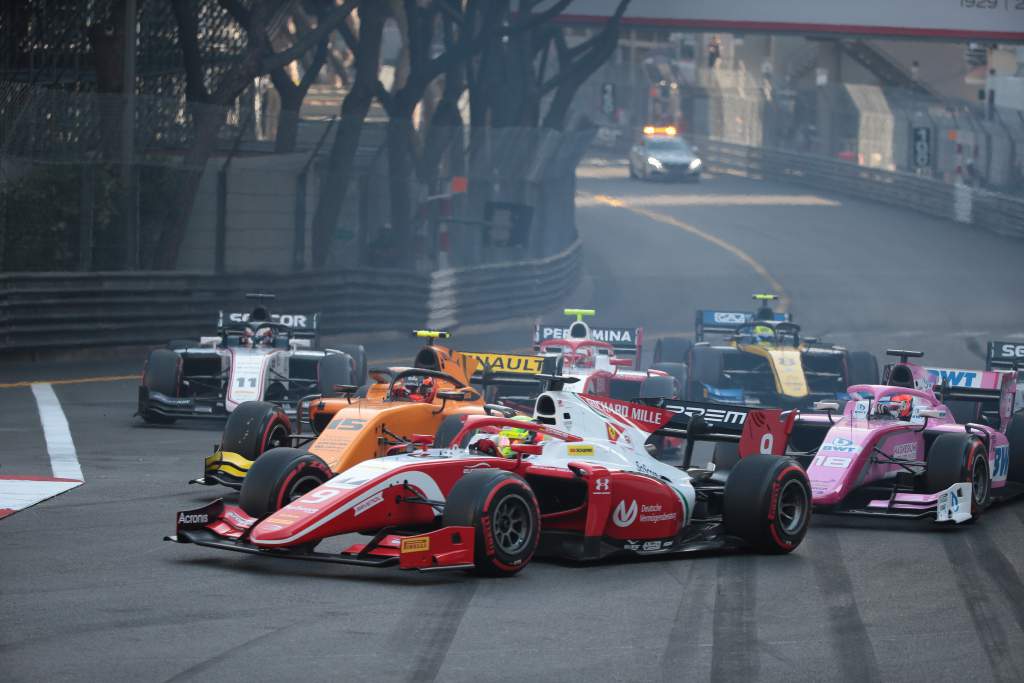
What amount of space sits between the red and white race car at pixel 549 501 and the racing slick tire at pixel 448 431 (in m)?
0.65

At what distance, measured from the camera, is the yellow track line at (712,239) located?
40781mm

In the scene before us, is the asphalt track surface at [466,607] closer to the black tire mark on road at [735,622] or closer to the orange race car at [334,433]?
the black tire mark on road at [735,622]

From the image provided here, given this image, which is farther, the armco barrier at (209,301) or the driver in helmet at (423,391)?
the armco barrier at (209,301)

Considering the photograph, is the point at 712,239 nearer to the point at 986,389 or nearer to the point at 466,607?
the point at 986,389

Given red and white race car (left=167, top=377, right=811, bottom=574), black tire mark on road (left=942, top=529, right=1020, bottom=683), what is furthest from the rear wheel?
red and white race car (left=167, top=377, right=811, bottom=574)

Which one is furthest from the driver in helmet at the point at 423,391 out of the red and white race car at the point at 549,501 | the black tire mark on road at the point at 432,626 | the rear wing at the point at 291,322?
the black tire mark on road at the point at 432,626

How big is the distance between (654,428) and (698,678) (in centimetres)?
516

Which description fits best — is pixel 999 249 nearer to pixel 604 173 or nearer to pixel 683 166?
pixel 683 166

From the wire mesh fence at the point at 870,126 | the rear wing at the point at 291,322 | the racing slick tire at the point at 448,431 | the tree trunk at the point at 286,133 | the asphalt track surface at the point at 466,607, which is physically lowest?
the asphalt track surface at the point at 466,607

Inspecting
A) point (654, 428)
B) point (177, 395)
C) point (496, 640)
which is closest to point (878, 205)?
point (177, 395)

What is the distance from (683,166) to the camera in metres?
63.0

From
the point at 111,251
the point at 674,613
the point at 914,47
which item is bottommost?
the point at 674,613

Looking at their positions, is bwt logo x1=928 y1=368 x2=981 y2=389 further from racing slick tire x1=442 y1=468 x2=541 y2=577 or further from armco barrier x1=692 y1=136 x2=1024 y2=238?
armco barrier x1=692 y1=136 x2=1024 y2=238

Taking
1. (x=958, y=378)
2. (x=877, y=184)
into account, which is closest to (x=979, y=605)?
(x=958, y=378)
